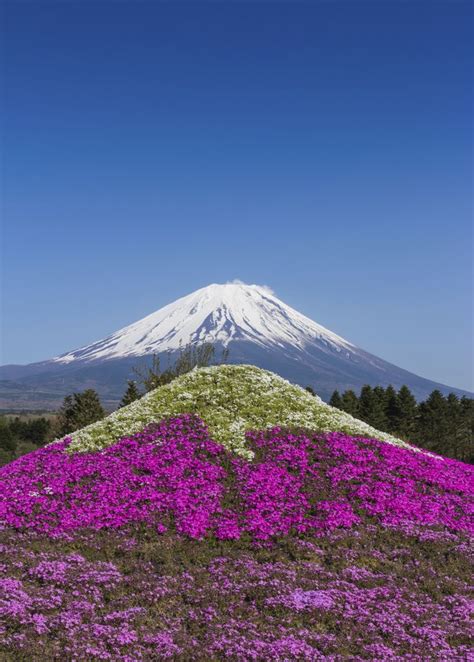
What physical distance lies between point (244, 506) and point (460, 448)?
62.9 metres

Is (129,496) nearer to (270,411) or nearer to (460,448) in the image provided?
(270,411)

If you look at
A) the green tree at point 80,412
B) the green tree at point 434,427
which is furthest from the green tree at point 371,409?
the green tree at point 80,412

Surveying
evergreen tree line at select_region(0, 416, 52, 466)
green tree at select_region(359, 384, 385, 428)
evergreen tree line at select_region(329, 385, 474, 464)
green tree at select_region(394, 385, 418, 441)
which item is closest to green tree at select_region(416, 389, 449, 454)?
evergreen tree line at select_region(329, 385, 474, 464)

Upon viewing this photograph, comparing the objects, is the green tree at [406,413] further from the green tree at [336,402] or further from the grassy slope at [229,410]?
the grassy slope at [229,410]

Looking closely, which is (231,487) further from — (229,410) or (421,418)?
(421,418)

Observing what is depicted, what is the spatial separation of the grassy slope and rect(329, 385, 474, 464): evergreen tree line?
42.8m

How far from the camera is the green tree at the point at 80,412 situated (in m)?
46.6

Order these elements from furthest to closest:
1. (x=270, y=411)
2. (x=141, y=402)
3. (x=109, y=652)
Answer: (x=141, y=402) → (x=270, y=411) → (x=109, y=652)

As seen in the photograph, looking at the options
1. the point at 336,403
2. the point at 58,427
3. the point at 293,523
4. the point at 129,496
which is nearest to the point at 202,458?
the point at 129,496

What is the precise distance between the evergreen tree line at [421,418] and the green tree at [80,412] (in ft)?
105

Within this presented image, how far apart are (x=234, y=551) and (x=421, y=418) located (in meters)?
62.8

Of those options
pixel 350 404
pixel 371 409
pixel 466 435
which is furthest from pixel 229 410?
pixel 466 435

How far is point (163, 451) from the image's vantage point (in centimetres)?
1948

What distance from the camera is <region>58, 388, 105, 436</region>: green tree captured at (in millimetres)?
46622
